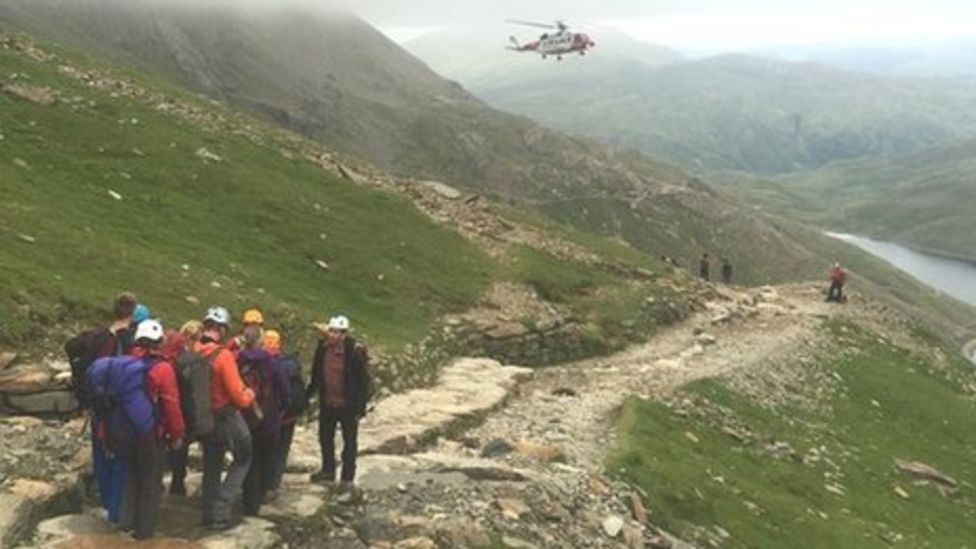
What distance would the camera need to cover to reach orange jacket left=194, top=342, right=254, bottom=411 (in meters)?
17.4

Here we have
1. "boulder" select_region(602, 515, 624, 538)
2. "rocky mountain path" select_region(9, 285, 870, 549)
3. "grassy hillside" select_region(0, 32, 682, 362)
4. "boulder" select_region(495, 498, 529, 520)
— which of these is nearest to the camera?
"rocky mountain path" select_region(9, 285, 870, 549)

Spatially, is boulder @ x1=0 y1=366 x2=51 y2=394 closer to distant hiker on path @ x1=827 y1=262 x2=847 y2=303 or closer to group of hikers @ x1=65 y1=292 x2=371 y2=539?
group of hikers @ x1=65 y1=292 x2=371 y2=539

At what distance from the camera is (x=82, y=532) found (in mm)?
16969

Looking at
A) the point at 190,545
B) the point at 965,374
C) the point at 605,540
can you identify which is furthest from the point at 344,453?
the point at 965,374

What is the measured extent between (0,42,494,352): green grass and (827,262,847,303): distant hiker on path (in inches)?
1259

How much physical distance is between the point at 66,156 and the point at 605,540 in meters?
34.5

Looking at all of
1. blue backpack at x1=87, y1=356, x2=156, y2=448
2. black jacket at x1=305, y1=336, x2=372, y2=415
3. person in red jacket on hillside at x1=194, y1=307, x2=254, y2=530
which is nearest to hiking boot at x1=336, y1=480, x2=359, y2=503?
black jacket at x1=305, y1=336, x2=372, y2=415

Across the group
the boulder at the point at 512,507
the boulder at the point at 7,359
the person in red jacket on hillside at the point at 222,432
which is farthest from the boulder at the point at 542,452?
the boulder at the point at 7,359

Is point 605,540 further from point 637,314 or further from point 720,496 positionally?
point 637,314

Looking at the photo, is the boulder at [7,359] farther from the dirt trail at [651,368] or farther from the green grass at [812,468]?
the green grass at [812,468]

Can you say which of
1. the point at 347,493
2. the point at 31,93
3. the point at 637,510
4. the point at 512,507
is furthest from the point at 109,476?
→ the point at 31,93

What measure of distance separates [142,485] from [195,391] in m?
1.72

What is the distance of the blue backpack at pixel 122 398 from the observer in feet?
53.6

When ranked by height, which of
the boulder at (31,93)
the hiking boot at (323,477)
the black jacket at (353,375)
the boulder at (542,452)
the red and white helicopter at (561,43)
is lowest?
the boulder at (542,452)
